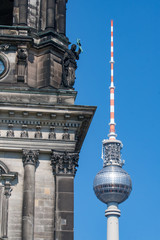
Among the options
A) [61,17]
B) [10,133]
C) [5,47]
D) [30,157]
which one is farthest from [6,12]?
[30,157]

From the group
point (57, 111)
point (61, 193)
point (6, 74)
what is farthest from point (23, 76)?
point (61, 193)

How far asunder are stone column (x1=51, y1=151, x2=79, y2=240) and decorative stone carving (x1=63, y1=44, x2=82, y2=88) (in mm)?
4490

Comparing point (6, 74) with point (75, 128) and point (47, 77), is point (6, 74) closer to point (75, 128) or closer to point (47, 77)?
point (47, 77)

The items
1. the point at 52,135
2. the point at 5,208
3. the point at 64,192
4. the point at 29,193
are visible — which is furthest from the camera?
the point at 52,135

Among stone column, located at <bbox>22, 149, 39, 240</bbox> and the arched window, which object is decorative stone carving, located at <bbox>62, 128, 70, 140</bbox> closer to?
stone column, located at <bbox>22, 149, 39, 240</bbox>

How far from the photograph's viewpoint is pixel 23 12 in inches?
1507

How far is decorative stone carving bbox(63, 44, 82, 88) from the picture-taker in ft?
121

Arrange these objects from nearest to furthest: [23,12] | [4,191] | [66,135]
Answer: [4,191], [66,135], [23,12]

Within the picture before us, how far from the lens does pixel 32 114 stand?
3456 centimetres

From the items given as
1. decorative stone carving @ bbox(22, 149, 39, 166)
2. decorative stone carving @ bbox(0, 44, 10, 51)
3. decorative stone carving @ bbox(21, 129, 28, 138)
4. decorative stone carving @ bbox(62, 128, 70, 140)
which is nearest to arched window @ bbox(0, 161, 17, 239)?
decorative stone carving @ bbox(22, 149, 39, 166)

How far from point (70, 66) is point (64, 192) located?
7.56 metres

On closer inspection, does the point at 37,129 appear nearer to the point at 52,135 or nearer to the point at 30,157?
the point at 52,135

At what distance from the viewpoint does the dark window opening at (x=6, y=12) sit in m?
43.9

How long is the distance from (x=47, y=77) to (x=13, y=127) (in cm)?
365
